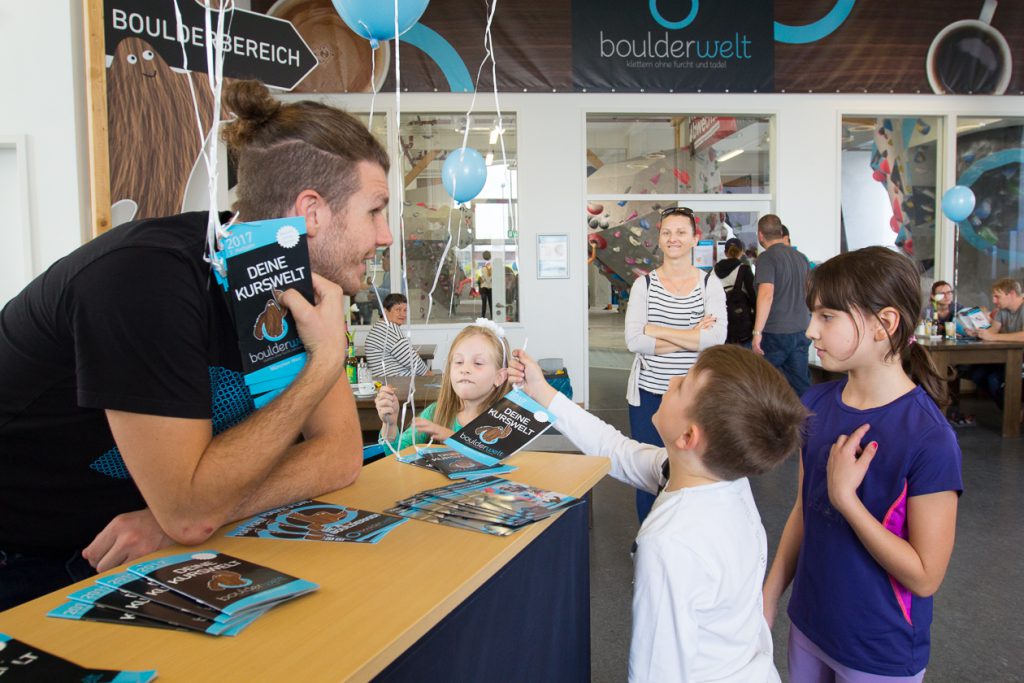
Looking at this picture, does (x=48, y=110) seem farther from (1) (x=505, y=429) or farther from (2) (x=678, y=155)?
(2) (x=678, y=155)

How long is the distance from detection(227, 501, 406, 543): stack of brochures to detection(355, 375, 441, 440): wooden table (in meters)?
2.77

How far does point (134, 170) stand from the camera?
2.67 m

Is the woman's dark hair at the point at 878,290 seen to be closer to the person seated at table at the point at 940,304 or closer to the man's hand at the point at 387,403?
the man's hand at the point at 387,403

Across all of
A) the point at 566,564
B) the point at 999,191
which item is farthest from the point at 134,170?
the point at 999,191

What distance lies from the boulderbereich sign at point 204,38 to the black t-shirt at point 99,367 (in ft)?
4.30

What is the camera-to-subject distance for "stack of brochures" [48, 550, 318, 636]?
32.7 inches

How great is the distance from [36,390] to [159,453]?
Result: 28cm

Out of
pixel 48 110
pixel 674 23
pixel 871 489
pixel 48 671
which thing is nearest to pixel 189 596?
pixel 48 671

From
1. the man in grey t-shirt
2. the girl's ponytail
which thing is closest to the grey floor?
the man in grey t-shirt

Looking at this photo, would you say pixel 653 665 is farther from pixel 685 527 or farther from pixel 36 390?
pixel 36 390

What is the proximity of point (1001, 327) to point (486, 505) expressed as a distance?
6.15m

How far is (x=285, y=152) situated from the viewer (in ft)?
4.30

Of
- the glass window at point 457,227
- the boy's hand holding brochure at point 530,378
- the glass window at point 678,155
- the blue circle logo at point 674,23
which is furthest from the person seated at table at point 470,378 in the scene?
the blue circle logo at point 674,23

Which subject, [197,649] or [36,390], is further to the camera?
[36,390]
